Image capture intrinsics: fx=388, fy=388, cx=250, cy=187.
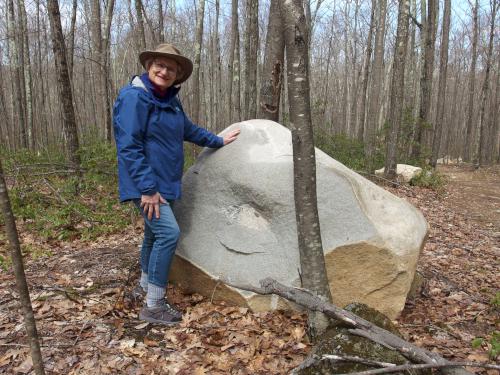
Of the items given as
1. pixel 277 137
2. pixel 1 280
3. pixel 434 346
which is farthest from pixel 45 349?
pixel 434 346

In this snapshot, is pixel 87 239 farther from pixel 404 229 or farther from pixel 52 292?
pixel 404 229

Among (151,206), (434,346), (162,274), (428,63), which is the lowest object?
(434,346)

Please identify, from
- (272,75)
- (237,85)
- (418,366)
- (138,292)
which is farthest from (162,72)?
(237,85)

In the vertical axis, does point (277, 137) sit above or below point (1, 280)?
above

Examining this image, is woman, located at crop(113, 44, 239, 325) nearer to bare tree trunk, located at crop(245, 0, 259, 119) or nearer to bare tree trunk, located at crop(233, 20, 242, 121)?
bare tree trunk, located at crop(245, 0, 259, 119)

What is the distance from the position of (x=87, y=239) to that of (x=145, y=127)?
11.3 ft

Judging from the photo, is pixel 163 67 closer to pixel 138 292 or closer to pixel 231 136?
pixel 231 136

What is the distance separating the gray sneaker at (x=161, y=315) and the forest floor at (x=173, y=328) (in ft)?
0.19

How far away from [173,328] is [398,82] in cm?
968

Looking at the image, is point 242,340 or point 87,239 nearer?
point 242,340

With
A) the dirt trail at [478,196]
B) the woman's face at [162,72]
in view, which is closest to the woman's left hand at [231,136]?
the woman's face at [162,72]

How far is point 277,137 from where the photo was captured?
13.2 ft

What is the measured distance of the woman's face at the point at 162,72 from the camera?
10.6 feet

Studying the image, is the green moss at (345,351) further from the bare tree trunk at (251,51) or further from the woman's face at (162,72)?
the bare tree trunk at (251,51)
